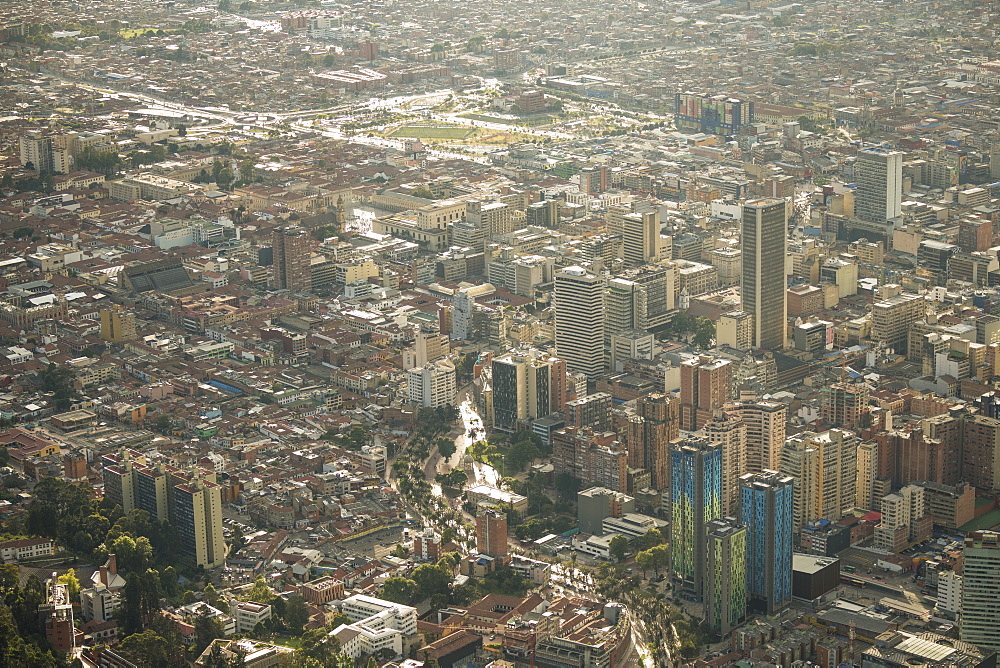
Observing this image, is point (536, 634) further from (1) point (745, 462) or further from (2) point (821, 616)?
(1) point (745, 462)

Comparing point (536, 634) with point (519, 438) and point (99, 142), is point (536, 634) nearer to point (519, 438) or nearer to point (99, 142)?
point (519, 438)

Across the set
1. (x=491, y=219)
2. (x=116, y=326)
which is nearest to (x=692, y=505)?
(x=116, y=326)

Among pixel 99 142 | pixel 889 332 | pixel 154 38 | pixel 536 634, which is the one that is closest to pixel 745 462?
pixel 536 634

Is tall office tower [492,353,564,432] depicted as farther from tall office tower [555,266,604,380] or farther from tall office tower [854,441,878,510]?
tall office tower [854,441,878,510]

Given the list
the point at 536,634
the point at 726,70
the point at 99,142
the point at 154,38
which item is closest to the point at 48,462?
the point at 536,634

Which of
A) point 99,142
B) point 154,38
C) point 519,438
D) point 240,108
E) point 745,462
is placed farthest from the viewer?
point 154,38

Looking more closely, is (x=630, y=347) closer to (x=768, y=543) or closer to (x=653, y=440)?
(x=653, y=440)

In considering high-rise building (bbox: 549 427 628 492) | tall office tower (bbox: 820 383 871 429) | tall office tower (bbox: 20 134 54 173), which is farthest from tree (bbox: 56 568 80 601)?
tall office tower (bbox: 20 134 54 173)

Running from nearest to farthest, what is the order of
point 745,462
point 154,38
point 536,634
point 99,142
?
point 536,634, point 745,462, point 99,142, point 154,38

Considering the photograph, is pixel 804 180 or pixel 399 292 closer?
pixel 399 292
